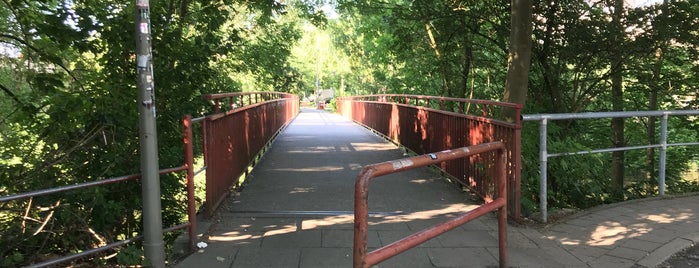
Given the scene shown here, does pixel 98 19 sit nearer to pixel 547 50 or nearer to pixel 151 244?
pixel 151 244

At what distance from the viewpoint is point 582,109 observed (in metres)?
10.6

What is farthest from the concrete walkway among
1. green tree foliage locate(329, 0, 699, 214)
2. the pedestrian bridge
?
green tree foliage locate(329, 0, 699, 214)

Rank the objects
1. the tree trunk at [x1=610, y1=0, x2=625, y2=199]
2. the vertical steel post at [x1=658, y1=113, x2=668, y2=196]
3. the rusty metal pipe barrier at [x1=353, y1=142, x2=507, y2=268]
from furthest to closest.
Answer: the tree trunk at [x1=610, y1=0, x2=625, y2=199] → the vertical steel post at [x1=658, y1=113, x2=668, y2=196] → the rusty metal pipe barrier at [x1=353, y1=142, x2=507, y2=268]

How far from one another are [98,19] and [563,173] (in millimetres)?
5402

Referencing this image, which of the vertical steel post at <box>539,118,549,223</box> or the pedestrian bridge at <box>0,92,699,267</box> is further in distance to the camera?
the vertical steel post at <box>539,118,549,223</box>

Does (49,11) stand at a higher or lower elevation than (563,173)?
higher

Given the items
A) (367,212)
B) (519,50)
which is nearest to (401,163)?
(367,212)

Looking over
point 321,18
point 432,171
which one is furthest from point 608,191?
point 321,18

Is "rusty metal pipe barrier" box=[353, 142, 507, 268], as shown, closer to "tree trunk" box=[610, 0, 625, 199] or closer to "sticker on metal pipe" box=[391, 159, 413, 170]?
"sticker on metal pipe" box=[391, 159, 413, 170]

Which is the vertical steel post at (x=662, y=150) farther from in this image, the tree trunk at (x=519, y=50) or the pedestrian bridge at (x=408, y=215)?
the tree trunk at (x=519, y=50)

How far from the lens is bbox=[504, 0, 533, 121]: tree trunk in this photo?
278 inches

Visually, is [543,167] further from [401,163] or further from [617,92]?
[617,92]

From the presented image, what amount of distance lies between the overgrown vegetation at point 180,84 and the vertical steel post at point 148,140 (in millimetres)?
191

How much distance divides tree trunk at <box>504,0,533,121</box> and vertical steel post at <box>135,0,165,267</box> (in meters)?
4.92
